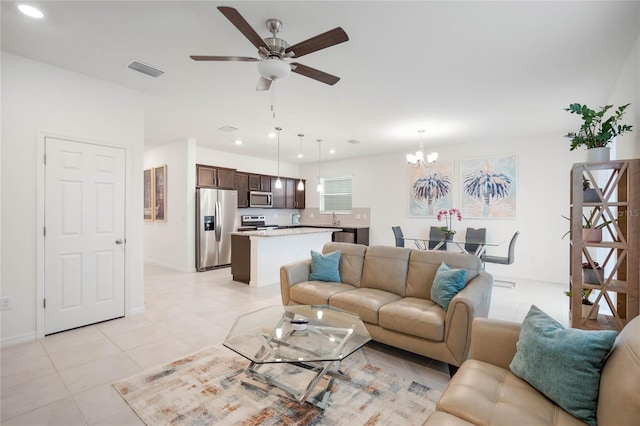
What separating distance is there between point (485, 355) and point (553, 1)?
7.99ft

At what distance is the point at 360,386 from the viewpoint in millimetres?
2217

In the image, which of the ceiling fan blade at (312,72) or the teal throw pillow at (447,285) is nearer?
the ceiling fan blade at (312,72)

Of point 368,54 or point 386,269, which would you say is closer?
point 368,54

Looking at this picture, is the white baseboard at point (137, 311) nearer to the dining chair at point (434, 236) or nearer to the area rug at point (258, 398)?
the area rug at point (258, 398)

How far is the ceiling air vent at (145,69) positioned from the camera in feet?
9.93

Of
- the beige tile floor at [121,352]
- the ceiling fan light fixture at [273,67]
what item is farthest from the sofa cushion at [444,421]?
the ceiling fan light fixture at [273,67]

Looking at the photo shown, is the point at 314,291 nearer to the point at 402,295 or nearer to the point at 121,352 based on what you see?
the point at 402,295

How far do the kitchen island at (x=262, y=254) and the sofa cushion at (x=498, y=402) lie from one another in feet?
12.9

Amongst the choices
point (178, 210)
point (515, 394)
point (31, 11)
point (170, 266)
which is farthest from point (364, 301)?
point (170, 266)

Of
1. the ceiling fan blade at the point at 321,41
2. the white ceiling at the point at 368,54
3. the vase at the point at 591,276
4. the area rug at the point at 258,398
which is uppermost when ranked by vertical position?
the white ceiling at the point at 368,54

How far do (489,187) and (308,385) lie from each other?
5542mm

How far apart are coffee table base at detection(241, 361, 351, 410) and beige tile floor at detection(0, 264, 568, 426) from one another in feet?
1.87

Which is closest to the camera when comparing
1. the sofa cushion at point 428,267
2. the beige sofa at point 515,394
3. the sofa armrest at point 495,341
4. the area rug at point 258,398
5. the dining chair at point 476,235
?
the beige sofa at point 515,394

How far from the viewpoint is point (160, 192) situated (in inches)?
267
